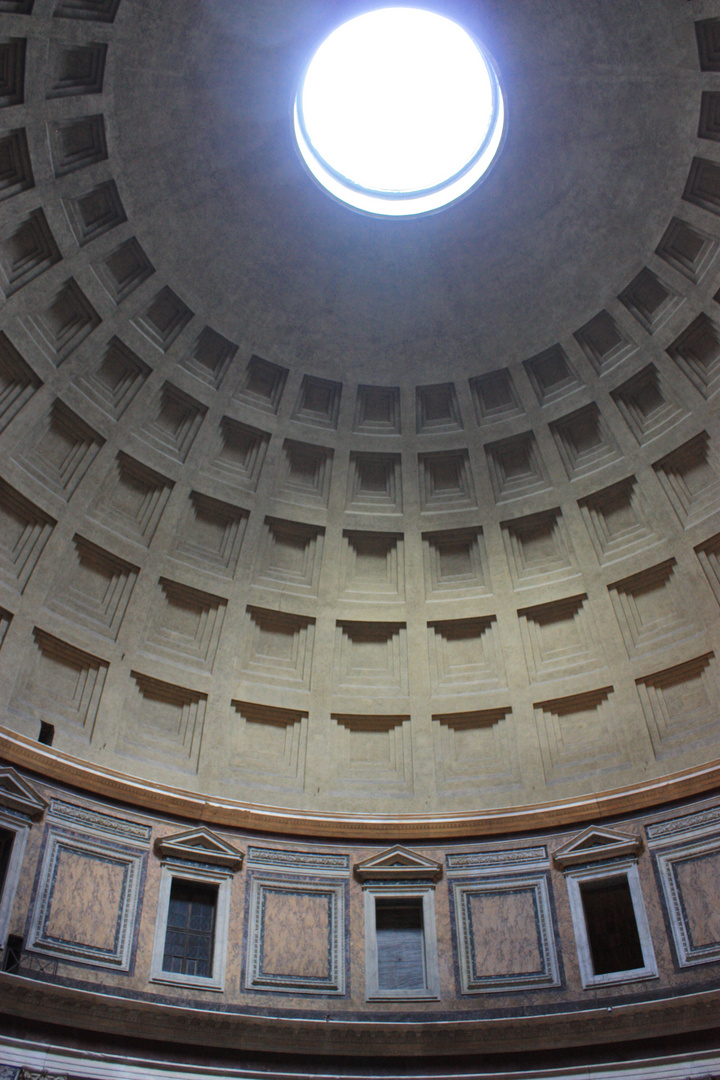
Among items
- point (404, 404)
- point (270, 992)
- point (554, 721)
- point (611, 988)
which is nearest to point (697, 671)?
point (554, 721)

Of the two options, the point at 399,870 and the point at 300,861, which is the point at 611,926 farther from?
the point at 300,861

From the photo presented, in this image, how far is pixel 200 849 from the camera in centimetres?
2023

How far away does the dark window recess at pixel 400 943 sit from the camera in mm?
19656

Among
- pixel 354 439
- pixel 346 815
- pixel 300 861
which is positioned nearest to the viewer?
pixel 300 861

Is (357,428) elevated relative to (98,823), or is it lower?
elevated

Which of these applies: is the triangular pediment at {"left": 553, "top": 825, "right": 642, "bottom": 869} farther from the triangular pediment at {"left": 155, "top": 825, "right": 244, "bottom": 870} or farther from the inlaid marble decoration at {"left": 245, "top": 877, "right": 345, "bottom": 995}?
the triangular pediment at {"left": 155, "top": 825, "right": 244, "bottom": 870}

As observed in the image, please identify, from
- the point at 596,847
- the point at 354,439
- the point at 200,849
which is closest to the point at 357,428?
the point at 354,439

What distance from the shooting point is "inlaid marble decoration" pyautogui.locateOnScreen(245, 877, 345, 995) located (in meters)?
19.3

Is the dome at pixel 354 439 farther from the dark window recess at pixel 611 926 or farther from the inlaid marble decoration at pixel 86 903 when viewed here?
the dark window recess at pixel 611 926

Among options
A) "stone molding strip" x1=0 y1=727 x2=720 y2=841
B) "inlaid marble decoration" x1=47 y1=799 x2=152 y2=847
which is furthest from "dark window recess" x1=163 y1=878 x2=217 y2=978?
"stone molding strip" x1=0 y1=727 x2=720 y2=841

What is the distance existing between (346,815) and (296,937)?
9.50ft

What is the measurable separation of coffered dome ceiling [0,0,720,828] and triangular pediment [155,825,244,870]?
1.50 m

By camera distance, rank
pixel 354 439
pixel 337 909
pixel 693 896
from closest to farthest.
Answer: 1. pixel 693 896
2. pixel 337 909
3. pixel 354 439

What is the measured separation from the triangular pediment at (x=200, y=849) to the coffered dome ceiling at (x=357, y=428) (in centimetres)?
150
